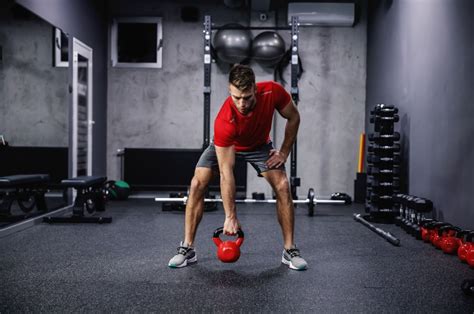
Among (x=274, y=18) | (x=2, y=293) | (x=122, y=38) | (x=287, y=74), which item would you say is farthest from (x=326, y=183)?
(x=2, y=293)

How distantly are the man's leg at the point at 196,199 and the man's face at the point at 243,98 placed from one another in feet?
1.56

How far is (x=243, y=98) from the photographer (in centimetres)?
212

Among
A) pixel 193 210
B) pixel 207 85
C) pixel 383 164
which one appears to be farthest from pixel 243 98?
pixel 207 85

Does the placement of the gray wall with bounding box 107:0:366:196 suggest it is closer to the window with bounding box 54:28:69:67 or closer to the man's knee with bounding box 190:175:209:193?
the window with bounding box 54:28:69:67

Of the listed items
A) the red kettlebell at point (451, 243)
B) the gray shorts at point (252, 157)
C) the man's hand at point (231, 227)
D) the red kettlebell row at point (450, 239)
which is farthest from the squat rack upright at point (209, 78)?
the man's hand at point (231, 227)

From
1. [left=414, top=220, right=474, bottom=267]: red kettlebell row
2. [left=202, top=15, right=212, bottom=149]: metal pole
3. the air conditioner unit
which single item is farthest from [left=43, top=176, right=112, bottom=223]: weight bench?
the air conditioner unit

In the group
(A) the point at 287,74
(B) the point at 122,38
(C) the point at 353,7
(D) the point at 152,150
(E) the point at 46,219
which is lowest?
(E) the point at 46,219

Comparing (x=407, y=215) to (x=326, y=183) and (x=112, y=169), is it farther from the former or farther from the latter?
(x=112, y=169)

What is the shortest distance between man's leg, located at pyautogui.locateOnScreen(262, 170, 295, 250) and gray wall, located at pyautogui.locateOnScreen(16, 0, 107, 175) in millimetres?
3014

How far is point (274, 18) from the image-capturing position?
241 inches

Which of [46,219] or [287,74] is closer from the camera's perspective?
[46,219]

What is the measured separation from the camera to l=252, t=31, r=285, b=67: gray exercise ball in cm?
551

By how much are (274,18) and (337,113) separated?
4.69 ft

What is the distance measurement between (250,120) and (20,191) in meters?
2.48
